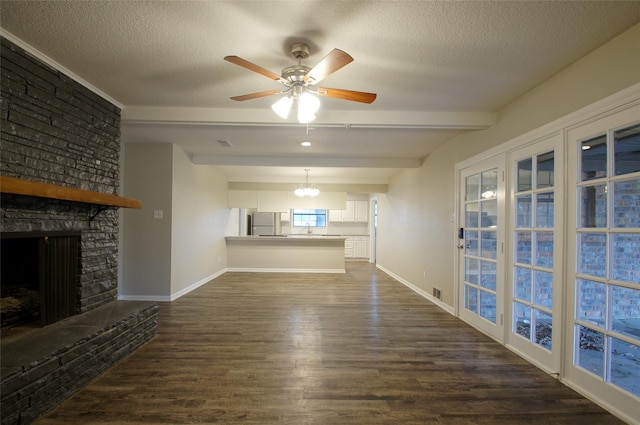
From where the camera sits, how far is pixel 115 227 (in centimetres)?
317

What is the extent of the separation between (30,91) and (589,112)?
398 centimetres

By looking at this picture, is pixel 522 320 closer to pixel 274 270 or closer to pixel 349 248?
pixel 274 270

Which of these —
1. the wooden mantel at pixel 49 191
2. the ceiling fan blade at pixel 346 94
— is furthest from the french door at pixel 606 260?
the wooden mantel at pixel 49 191

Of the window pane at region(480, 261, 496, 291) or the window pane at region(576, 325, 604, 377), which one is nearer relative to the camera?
the window pane at region(576, 325, 604, 377)

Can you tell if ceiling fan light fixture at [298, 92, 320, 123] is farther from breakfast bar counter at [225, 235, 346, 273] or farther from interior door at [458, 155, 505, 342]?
breakfast bar counter at [225, 235, 346, 273]

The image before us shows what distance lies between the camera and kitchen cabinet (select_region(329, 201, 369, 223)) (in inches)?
376

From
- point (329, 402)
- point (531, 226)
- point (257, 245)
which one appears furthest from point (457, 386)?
point (257, 245)

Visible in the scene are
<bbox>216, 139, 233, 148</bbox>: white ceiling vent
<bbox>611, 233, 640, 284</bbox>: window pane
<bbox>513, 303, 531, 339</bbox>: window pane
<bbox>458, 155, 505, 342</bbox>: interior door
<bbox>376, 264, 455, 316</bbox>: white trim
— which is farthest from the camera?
<bbox>216, 139, 233, 148</bbox>: white ceiling vent

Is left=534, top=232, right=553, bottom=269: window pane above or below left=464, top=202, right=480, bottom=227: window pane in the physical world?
below

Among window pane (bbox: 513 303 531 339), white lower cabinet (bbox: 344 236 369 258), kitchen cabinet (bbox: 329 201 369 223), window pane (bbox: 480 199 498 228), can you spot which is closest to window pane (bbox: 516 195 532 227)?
window pane (bbox: 480 199 498 228)

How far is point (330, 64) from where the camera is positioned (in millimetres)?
1819

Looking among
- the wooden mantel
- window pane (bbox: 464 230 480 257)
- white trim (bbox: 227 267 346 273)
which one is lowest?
white trim (bbox: 227 267 346 273)

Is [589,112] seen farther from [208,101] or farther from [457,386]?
[208,101]

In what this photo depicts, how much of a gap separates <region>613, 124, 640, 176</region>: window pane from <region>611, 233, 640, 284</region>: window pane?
1.36 feet
